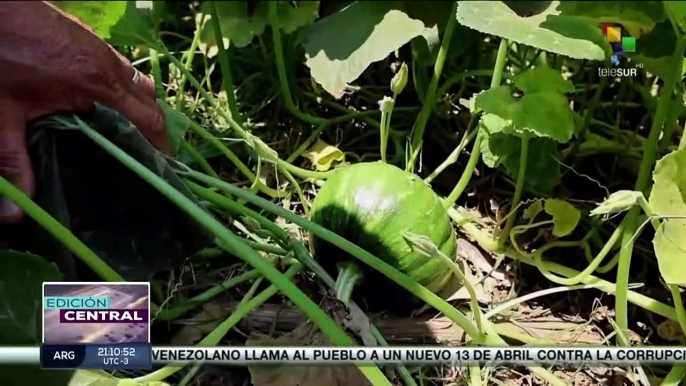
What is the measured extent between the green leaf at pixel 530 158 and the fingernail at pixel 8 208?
497mm

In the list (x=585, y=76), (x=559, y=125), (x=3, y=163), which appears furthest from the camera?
(x=585, y=76)

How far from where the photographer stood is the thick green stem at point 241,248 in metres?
0.77

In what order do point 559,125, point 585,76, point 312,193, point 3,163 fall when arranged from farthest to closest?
1. point 585,76
2. point 312,193
3. point 559,125
4. point 3,163

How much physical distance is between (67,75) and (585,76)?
0.70 m

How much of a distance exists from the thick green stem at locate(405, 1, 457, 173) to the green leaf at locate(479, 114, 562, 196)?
0.10 metres

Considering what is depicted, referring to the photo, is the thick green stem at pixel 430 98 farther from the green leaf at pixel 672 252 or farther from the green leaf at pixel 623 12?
the green leaf at pixel 672 252

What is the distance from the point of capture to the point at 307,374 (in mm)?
861

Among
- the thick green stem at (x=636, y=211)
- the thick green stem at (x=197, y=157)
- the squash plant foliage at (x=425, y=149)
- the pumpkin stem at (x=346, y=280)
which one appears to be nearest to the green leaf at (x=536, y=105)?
the squash plant foliage at (x=425, y=149)

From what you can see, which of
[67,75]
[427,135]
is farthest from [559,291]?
[67,75]

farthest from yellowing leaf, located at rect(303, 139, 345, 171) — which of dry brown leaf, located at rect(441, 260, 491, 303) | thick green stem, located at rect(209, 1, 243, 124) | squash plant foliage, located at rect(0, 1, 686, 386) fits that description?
dry brown leaf, located at rect(441, 260, 491, 303)

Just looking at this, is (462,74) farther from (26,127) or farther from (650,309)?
(26,127)

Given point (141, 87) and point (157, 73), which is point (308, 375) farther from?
point (157, 73)

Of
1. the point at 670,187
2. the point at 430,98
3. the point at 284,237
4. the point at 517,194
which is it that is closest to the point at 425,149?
the point at 430,98

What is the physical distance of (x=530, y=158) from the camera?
1.00m
